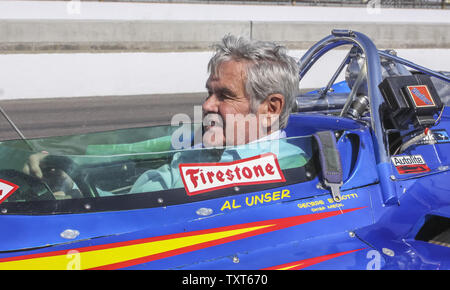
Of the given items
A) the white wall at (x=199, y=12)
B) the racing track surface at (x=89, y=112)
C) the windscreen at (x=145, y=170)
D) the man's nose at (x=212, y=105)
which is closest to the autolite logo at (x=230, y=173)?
the windscreen at (x=145, y=170)

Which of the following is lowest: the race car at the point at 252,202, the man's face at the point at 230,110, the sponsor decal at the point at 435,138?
the race car at the point at 252,202

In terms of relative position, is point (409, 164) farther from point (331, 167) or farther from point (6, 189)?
point (6, 189)

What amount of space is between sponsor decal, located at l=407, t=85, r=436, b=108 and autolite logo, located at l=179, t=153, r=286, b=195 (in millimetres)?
766

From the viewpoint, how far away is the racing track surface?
6.83 metres

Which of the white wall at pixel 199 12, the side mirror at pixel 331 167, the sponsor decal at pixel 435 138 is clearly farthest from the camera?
the white wall at pixel 199 12

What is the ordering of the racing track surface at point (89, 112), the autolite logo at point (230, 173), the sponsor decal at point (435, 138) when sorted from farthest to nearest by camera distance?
the racing track surface at point (89, 112) → the sponsor decal at point (435, 138) → the autolite logo at point (230, 173)

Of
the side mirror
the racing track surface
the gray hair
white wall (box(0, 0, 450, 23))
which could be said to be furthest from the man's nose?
white wall (box(0, 0, 450, 23))

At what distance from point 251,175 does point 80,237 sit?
2.44 ft

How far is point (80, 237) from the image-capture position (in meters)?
1.92

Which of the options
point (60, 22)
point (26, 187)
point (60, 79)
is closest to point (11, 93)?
point (60, 79)

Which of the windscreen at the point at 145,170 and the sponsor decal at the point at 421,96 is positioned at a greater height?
the sponsor decal at the point at 421,96

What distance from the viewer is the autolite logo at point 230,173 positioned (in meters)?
2.11

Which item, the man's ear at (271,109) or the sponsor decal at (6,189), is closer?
the sponsor decal at (6,189)

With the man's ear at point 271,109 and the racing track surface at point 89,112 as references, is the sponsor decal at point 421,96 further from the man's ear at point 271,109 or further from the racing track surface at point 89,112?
the racing track surface at point 89,112
